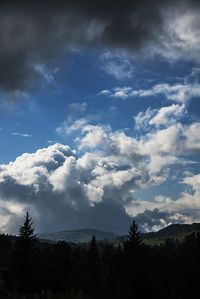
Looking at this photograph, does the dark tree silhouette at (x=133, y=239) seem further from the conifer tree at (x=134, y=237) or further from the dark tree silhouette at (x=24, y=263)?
the dark tree silhouette at (x=24, y=263)

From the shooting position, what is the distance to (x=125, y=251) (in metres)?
63.4

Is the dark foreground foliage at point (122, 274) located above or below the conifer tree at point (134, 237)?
below

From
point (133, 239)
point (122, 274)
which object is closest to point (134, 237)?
point (133, 239)

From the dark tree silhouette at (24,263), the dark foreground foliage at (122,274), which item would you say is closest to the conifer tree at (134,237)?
the dark foreground foliage at (122,274)

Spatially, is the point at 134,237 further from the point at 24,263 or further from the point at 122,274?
the point at 24,263

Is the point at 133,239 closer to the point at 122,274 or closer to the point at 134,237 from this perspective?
the point at 134,237

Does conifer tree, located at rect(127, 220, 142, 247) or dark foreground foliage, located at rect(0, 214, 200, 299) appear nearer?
dark foreground foliage, located at rect(0, 214, 200, 299)

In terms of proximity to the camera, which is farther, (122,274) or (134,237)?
(134,237)

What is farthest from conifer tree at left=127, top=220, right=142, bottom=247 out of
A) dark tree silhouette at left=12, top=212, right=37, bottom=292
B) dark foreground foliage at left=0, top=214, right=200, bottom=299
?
dark tree silhouette at left=12, top=212, right=37, bottom=292

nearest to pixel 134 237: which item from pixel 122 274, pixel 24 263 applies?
pixel 122 274

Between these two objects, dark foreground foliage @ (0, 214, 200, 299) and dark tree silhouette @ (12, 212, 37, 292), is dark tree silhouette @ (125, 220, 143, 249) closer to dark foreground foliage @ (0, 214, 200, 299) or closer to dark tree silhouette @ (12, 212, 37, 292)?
dark foreground foliage @ (0, 214, 200, 299)

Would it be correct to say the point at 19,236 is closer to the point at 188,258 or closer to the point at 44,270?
the point at 44,270

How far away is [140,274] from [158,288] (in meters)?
9.98

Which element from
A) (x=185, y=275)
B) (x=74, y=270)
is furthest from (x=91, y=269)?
(x=185, y=275)
